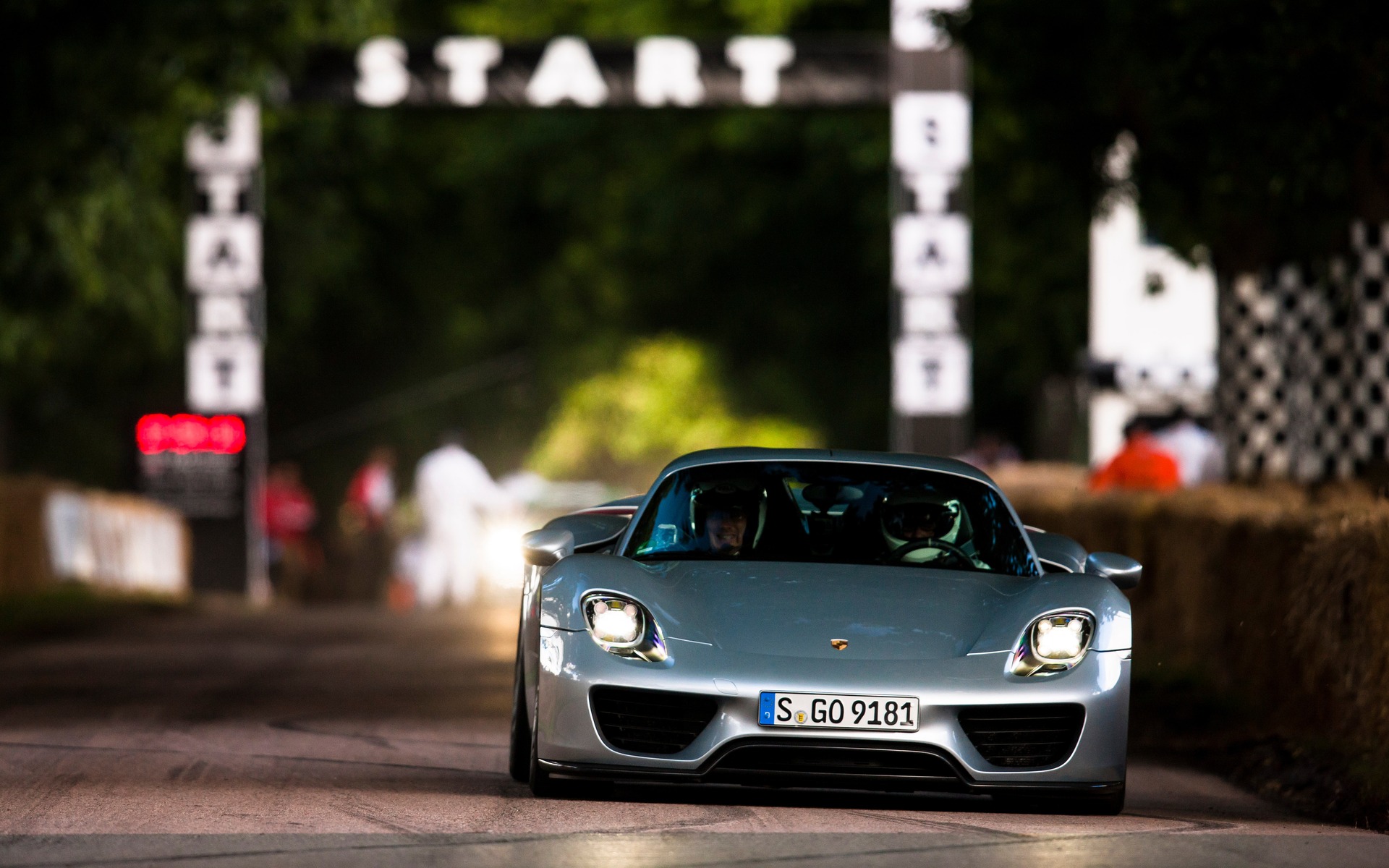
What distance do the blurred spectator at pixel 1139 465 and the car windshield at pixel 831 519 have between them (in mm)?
9340

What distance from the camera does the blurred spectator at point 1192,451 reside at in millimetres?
22078

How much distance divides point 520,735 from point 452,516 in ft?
66.7

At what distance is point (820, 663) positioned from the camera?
27.6 feet

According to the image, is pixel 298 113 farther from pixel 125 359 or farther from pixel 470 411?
pixel 470 411

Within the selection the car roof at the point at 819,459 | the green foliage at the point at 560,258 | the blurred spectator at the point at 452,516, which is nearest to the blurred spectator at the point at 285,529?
the blurred spectator at the point at 452,516

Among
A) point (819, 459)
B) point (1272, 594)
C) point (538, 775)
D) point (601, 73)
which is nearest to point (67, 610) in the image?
point (601, 73)

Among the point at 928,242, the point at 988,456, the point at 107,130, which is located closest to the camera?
the point at 107,130

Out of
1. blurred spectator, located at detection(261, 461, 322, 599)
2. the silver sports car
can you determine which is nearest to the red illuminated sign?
blurred spectator, located at detection(261, 461, 322, 599)

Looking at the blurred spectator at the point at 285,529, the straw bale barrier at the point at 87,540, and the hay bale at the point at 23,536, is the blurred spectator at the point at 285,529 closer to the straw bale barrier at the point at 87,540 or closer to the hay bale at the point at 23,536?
the straw bale barrier at the point at 87,540

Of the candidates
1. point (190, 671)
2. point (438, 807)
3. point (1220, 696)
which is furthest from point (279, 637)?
point (438, 807)

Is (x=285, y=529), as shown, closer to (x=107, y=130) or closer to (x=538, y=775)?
(x=107, y=130)

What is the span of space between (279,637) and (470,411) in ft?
104

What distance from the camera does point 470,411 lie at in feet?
170

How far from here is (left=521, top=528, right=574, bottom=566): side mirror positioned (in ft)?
30.6
